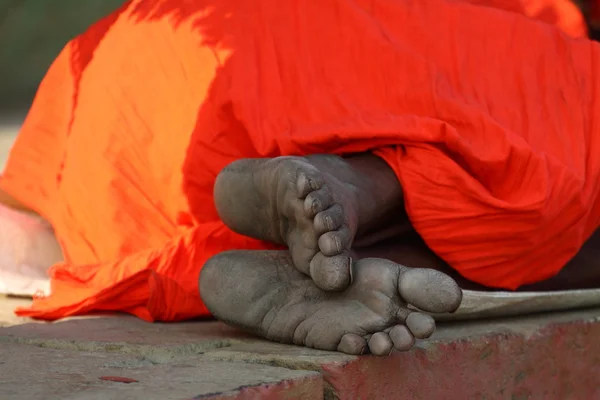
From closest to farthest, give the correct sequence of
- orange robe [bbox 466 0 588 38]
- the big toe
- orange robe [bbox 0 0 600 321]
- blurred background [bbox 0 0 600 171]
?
the big toe → orange robe [bbox 0 0 600 321] → orange robe [bbox 466 0 588 38] → blurred background [bbox 0 0 600 171]

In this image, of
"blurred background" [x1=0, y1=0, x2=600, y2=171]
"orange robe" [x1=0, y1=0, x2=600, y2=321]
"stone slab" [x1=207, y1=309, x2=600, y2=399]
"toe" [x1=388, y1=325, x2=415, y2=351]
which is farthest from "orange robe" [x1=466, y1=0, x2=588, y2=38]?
"blurred background" [x1=0, y1=0, x2=600, y2=171]

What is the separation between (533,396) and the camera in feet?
4.94

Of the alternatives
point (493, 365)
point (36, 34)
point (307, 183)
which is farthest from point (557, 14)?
point (36, 34)

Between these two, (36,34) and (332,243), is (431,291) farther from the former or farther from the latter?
(36,34)

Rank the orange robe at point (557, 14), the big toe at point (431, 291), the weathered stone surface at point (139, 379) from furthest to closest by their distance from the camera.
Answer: the orange robe at point (557, 14) → the big toe at point (431, 291) → the weathered stone surface at point (139, 379)

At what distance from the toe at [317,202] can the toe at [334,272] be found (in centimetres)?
6

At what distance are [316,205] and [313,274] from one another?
0.09 meters

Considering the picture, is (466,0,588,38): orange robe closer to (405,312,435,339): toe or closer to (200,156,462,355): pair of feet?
(200,156,462,355): pair of feet

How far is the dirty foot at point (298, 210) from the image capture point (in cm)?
121

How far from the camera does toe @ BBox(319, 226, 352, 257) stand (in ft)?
3.94

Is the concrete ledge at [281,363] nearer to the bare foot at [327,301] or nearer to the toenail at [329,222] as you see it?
the bare foot at [327,301]

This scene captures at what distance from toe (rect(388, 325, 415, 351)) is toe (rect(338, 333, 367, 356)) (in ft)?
0.13

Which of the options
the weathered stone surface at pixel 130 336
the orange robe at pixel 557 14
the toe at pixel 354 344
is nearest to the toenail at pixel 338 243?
the toe at pixel 354 344

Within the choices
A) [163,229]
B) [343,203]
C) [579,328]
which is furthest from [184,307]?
[579,328]
